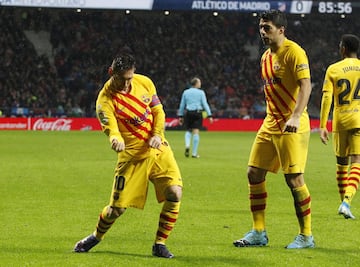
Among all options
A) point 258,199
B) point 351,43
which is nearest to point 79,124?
point 351,43

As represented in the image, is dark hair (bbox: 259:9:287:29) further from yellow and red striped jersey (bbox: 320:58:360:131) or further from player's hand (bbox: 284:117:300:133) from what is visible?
yellow and red striped jersey (bbox: 320:58:360:131)

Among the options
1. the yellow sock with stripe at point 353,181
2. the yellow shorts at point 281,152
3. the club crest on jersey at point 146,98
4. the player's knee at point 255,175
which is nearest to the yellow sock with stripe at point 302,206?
the yellow shorts at point 281,152

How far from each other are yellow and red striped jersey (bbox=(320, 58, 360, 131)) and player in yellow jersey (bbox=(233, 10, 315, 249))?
254 cm

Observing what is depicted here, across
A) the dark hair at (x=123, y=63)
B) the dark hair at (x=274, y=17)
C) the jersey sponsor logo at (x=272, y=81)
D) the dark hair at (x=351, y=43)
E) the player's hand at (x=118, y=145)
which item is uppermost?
the dark hair at (x=274, y=17)

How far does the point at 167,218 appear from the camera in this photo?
7988 millimetres

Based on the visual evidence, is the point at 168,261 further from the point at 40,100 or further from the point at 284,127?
the point at 40,100

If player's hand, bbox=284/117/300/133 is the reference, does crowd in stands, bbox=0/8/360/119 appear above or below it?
below

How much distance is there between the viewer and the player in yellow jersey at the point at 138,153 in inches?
311

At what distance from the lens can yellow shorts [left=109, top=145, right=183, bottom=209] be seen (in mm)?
7891

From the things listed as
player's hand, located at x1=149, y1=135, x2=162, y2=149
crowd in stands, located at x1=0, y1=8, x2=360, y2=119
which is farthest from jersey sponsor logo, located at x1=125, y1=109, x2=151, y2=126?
crowd in stands, located at x1=0, y1=8, x2=360, y2=119

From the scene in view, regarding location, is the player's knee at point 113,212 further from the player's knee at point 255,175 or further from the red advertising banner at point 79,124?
the red advertising banner at point 79,124

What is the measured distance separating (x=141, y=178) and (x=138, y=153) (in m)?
0.24

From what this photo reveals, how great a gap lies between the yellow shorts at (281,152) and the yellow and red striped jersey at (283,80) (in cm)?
9

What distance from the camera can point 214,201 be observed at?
12742 mm
